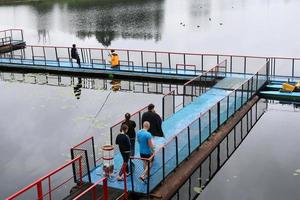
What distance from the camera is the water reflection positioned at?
61250mm

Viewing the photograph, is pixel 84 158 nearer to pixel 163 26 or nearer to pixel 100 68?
pixel 100 68

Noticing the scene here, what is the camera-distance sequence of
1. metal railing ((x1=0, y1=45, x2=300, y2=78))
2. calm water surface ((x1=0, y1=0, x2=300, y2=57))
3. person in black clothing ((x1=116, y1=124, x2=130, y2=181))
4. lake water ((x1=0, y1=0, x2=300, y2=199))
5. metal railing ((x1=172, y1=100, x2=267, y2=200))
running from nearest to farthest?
person in black clothing ((x1=116, y1=124, x2=130, y2=181)), metal railing ((x1=172, y1=100, x2=267, y2=200)), lake water ((x1=0, y1=0, x2=300, y2=199)), metal railing ((x1=0, y1=45, x2=300, y2=78)), calm water surface ((x1=0, y1=0, x2=300, y2=57))

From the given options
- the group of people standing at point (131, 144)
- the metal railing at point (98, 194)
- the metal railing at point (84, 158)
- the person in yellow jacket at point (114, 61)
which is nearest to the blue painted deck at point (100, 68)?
the person in yellow jacket at point (114, 61)

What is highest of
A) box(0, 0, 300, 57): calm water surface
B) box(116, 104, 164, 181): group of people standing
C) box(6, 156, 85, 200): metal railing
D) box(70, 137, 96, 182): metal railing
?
box(0, 0, 300, 57): calm water surface

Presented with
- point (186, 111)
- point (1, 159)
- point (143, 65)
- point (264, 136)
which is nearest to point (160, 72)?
point (143, 65)

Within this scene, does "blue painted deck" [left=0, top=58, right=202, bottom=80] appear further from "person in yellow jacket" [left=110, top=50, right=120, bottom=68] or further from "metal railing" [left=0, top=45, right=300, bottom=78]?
"person in yellow jacket" [left=110, top=50, right=120, bottom=68]

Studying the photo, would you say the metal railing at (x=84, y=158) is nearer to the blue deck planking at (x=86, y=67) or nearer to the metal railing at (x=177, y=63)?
the metal railing at (x=177, y=63)

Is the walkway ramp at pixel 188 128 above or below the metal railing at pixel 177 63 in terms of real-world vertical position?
below

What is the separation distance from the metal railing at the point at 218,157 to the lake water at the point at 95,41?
682mm

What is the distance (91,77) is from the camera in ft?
121

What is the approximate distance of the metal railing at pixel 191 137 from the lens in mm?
15430

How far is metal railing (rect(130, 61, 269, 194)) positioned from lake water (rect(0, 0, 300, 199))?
5.97 feet

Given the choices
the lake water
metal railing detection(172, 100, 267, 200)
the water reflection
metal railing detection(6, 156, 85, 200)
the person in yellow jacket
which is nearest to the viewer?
metal railing detection(6, 156, 85, 200)

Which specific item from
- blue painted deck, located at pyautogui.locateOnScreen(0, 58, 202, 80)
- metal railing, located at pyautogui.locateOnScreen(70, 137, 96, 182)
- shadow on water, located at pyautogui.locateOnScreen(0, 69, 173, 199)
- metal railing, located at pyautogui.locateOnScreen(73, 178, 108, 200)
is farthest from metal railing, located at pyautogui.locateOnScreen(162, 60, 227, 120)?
metal railing, located at pyautogui.locateOnScreen(73, 178, 108, 200)
